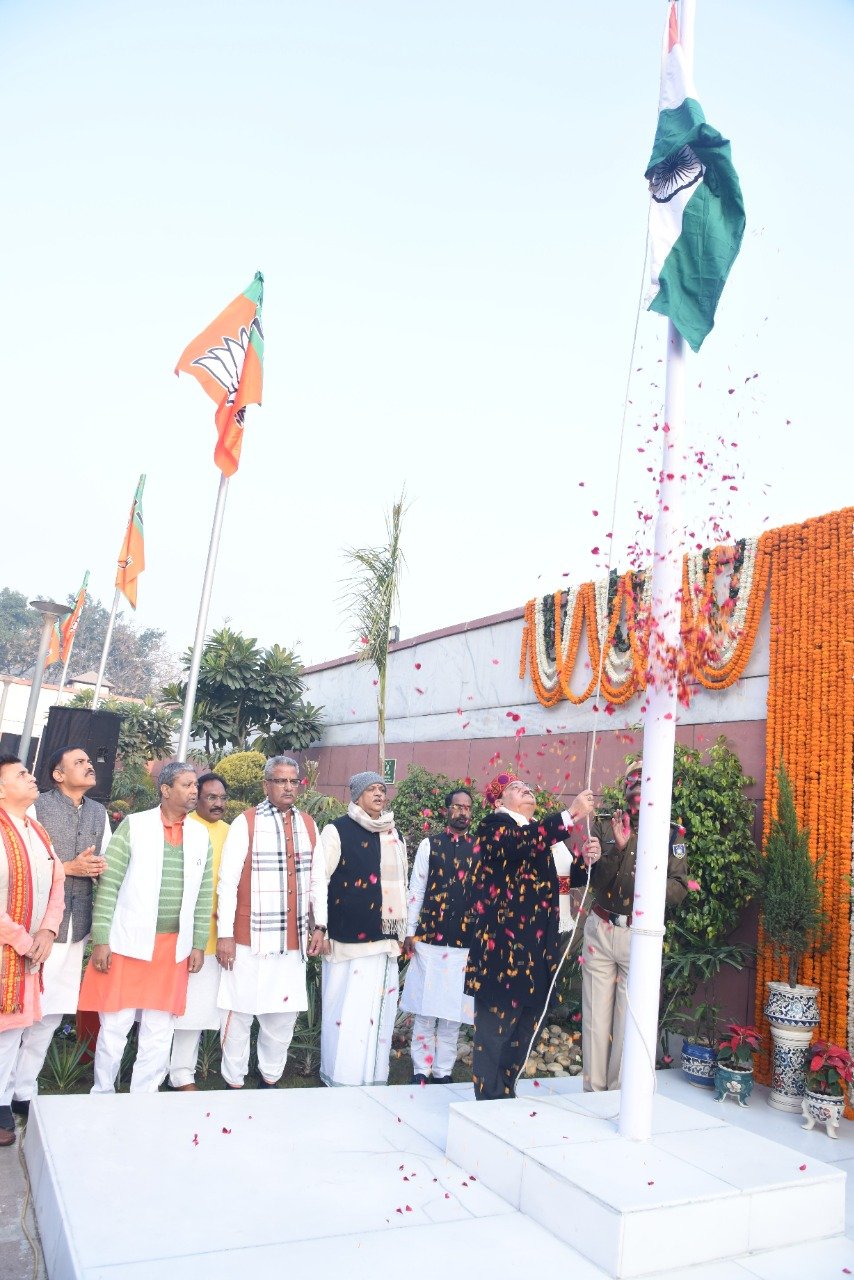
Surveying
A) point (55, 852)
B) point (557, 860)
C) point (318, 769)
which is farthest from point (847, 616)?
point (318, 769)

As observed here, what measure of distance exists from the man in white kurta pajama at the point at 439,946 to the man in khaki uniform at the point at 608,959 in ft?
2.29

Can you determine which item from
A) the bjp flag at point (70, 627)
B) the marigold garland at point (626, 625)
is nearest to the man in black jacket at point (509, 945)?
the marigold garland at point (626, 625)

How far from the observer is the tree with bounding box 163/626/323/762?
47.6 ft

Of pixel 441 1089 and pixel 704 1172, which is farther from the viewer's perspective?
pixel 441 1089

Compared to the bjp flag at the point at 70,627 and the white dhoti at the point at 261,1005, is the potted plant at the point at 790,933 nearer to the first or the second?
the white dhoti at the point at 261,1005

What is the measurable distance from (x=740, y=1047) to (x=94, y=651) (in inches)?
2198

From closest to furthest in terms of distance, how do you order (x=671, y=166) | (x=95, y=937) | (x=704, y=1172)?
(x=704, y=1172) → (x=671, y=166) → (x=95, y=937)

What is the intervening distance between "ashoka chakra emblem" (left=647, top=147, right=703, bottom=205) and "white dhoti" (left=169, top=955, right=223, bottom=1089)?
419 centimetres

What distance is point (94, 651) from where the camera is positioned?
5719 cm

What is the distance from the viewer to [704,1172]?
3445 millimetres

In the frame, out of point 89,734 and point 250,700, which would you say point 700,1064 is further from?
point 250,700

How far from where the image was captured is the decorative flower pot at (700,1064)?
577 cm

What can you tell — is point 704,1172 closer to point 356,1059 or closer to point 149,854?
point 356,1059

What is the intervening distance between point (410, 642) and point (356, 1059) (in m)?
7.27
